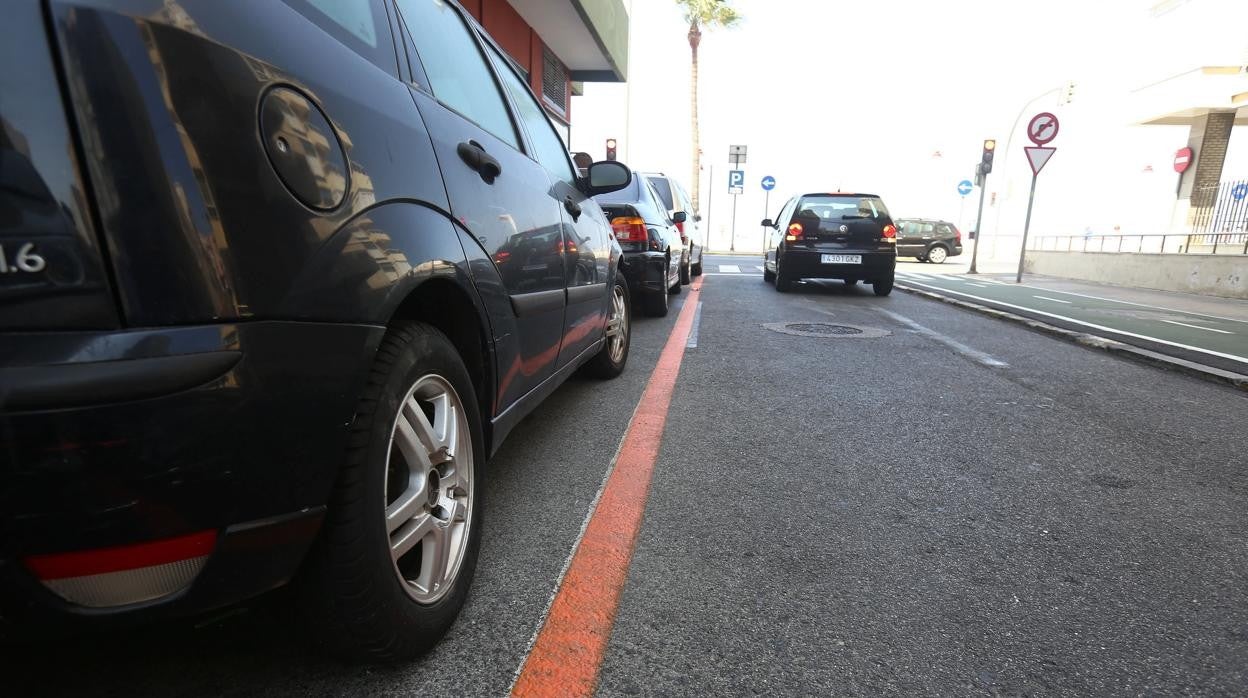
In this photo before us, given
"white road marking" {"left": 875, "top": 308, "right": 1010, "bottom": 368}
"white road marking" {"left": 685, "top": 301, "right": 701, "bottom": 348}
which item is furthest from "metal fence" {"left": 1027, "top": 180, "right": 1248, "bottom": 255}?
"white road marking" {"left": 685, "top": 301, "right": 701, "bottom": 348}

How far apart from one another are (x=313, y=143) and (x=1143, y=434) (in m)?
4.04

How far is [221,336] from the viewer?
100cm

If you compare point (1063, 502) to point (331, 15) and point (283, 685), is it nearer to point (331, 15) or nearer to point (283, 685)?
point (283, 685)

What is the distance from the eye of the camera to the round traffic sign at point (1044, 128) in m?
12.4

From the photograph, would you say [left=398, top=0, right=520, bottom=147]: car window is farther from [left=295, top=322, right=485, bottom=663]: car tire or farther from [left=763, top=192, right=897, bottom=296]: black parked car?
[left=763, top=192, right=897, bottom=296]: black parked car

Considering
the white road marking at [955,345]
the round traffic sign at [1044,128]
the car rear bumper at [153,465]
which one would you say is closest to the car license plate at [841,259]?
the white road marking at [955,345]

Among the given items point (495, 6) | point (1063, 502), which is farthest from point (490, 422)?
point (495, 6)

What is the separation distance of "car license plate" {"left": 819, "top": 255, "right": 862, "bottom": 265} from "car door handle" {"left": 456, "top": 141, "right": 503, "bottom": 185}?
8.25m

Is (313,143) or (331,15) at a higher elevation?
(331,15)

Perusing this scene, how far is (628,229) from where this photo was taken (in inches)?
238

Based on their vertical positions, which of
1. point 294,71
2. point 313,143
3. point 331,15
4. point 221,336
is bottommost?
point 221,336

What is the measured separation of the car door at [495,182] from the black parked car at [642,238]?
314cm

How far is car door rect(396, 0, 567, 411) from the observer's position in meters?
1.84

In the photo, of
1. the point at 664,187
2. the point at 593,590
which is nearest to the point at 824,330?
the point at 664,187
